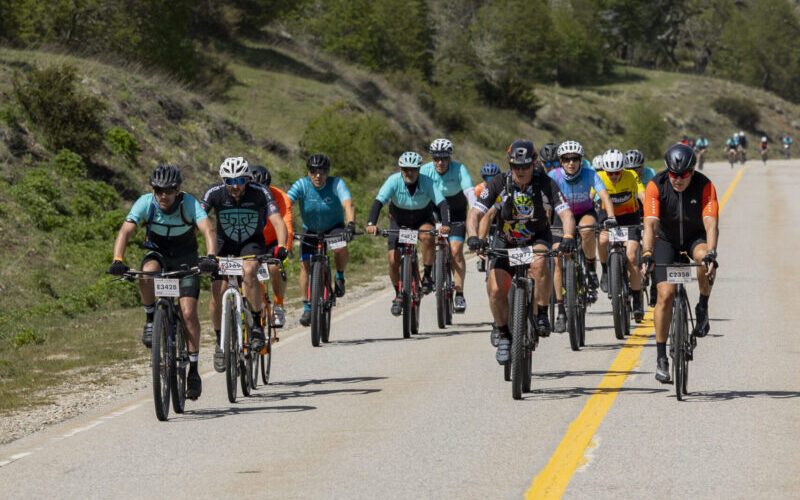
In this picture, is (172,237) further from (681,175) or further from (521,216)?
(681,175)

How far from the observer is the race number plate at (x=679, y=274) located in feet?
35.8

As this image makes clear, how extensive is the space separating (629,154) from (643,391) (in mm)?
6187

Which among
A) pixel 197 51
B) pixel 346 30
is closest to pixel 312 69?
pixel 197 51

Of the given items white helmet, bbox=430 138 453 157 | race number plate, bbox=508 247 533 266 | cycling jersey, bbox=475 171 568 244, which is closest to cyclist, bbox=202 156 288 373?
cycling jersey, bbox=475 171 568 244

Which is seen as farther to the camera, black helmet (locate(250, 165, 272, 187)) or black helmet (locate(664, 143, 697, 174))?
black helmet (locate(250, 165, 272, 187))

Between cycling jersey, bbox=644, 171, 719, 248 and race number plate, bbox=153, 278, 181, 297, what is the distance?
388cm

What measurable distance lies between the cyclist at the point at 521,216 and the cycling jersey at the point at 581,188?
3.37m

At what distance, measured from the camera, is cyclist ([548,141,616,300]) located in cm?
1555

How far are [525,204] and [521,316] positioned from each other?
1303 millimetres

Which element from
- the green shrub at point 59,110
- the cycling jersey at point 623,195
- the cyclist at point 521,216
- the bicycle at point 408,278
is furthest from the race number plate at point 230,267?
the green shrub at point 59,110

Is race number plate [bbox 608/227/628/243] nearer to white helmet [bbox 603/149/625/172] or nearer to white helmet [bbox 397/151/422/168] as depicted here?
white helmet [bbox 603/149/625/172]

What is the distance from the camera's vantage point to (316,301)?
50.0ft

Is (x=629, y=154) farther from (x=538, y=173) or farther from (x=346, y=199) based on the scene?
(x=538, y=173)

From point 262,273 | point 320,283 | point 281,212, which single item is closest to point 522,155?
point 262,273
